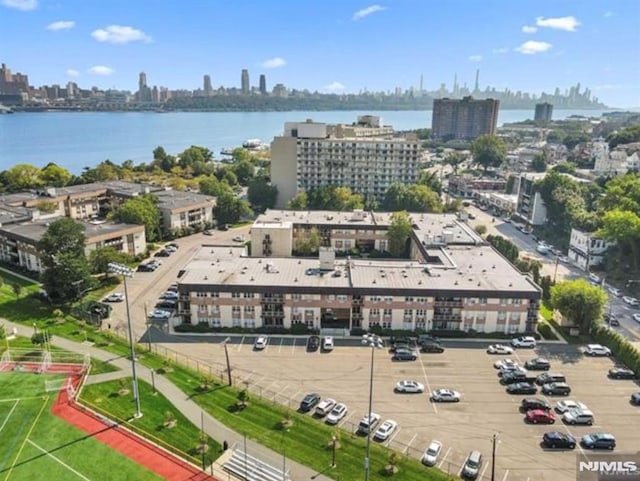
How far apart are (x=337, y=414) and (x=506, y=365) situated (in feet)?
56.8

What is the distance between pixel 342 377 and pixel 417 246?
31612 millimetres

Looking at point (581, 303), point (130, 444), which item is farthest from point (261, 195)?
point (130, 444)

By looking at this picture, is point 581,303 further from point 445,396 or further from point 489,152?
point 489,152

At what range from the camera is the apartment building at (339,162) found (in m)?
107

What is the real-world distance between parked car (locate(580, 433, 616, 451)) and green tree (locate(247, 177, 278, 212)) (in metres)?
81.0

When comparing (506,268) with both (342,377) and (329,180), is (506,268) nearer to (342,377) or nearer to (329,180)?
(342,377)

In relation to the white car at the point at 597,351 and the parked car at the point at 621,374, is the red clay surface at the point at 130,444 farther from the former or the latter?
the white car at the point at 597,351

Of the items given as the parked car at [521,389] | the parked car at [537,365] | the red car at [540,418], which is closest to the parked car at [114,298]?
the parked car at [521,389]

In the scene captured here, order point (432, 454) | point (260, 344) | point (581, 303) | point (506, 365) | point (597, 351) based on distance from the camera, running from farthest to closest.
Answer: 1. point (581, 303)
2. point (597, 351)
3. point (260, 344)
4. point (506, 365)
5. point (432, 454)

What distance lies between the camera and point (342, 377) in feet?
138

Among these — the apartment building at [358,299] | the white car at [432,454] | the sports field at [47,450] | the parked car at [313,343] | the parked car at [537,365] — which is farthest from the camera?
the apartment building at [358,299]

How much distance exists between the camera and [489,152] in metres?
159

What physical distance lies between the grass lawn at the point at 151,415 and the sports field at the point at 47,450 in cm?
230

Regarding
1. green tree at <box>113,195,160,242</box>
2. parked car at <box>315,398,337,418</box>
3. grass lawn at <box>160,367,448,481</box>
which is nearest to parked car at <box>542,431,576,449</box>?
grass lawn at <box>160,367,448,481</box>
